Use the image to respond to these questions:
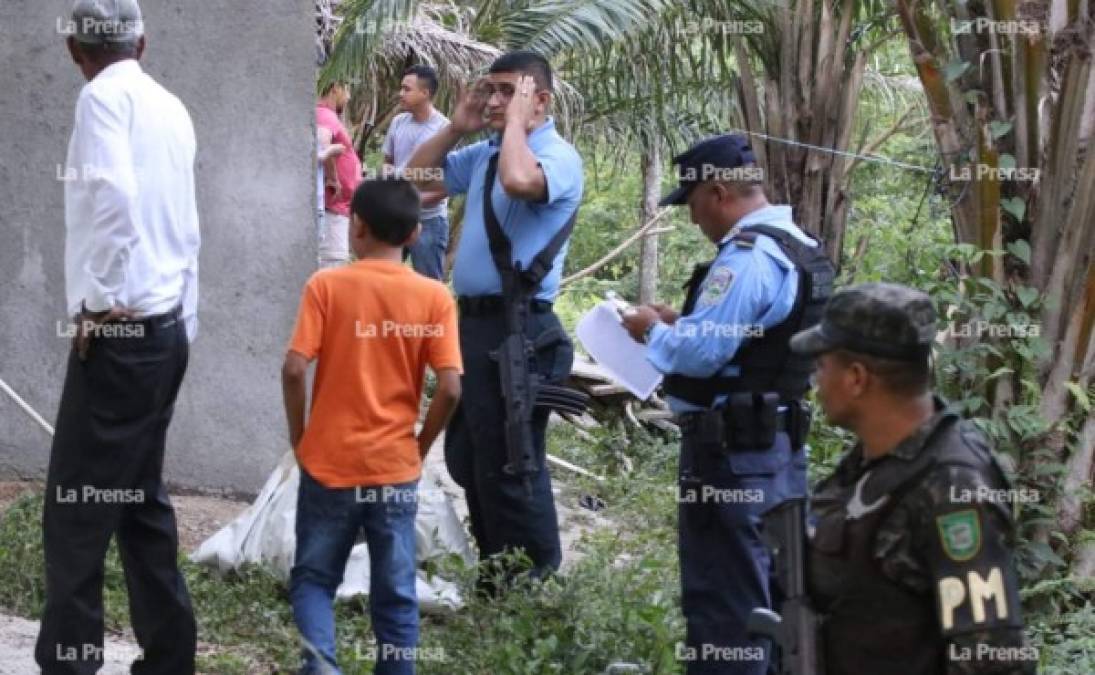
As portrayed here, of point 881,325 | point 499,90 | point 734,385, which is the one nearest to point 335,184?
point 499,90

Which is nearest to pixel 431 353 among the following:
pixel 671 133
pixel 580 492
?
pixel 580 492

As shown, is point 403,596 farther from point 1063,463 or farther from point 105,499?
point 1063,463

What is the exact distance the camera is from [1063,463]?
7.29 metres

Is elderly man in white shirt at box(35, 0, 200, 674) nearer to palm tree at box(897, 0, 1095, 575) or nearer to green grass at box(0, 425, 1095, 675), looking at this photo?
green grass at box(0, 425, 1095, 675)

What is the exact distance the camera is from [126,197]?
4594 millimetres

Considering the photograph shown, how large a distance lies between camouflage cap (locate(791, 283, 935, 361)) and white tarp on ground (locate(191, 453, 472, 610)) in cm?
326

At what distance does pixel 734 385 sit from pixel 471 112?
1872 mm

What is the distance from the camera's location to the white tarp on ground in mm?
6387

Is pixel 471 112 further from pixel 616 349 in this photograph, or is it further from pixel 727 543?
pixel 727 543

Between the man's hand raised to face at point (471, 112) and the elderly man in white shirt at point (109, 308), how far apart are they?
63.4 inches

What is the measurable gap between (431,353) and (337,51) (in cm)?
847

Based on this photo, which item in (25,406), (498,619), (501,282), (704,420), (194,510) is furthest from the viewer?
(194,510)

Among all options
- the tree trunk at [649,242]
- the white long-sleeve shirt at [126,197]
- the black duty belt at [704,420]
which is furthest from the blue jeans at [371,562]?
the tree trunk at [649,242]

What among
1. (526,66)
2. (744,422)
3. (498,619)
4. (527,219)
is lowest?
(498,619)
